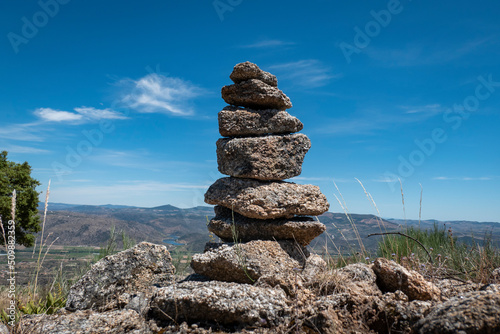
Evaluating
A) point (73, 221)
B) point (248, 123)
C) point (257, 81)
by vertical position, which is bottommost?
point (73, 221)

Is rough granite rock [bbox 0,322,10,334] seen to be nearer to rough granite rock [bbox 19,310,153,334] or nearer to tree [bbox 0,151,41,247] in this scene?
rough granite rock [bbox 19,310,153,334]

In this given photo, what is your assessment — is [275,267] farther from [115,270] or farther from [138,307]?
[115,270]

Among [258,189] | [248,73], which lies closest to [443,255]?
[258,189]

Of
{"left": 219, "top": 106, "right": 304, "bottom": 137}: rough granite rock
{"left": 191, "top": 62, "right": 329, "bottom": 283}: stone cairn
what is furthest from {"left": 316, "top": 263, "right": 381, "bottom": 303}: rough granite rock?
{"left": 219, "top": 106, "right": 304, "bottom": 137}: rough granite rock

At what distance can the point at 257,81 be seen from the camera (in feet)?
23.1

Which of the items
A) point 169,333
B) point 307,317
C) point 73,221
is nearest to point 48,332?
point 169,333

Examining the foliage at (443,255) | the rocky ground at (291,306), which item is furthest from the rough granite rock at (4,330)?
the foliage at (443,255)

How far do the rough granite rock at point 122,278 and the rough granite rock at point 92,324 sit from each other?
62 centimetres

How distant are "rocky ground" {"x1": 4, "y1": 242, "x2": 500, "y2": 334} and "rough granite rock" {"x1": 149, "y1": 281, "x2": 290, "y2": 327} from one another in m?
0.01

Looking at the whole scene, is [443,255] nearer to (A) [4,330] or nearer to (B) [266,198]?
(B) [266,198]

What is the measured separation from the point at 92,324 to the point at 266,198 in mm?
3371

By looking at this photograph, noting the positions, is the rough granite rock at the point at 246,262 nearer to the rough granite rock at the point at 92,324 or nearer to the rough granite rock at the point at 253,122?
the rough granite rock at the point at 92,324

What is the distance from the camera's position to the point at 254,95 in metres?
7.01

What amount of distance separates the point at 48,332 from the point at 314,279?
142 inches
